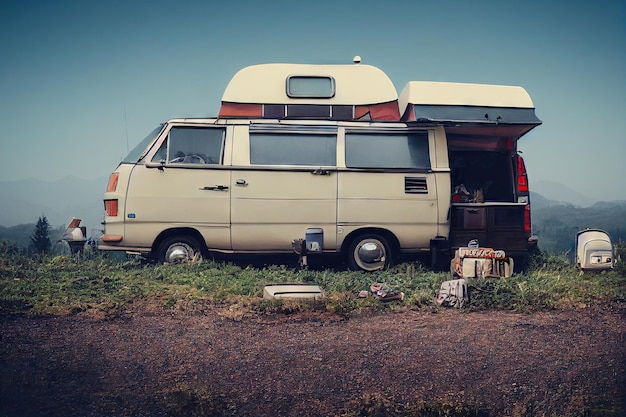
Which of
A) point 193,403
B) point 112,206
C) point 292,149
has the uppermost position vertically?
point 292,149

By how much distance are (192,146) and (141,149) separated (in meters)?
0.51

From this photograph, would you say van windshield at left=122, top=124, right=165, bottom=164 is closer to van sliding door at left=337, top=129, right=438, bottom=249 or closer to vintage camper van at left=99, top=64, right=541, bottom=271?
vintage camper van at left=99, top=64, right=541, bottom=271

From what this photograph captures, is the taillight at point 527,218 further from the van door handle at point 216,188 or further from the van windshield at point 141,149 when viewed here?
the van windshield at point 141,149

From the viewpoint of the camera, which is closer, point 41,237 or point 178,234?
point 41,237

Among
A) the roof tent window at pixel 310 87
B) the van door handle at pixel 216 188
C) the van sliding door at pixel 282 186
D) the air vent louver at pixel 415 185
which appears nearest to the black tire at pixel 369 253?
the van sliding door at pixel 282 186

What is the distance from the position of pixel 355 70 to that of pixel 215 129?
5.02 ft

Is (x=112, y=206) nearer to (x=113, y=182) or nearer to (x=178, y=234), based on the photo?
(x=113, y=182)

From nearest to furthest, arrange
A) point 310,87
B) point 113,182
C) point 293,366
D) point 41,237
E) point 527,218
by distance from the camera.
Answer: point 293,366 < point 41,237 < point 113,182 < point 310,87 < point 527,218

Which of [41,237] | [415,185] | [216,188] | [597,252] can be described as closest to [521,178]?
[597,252]

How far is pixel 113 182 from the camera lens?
5.50 meters

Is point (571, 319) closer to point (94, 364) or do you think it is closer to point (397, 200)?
point (397, 200)

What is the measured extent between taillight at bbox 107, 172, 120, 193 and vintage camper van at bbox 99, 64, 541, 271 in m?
0.05

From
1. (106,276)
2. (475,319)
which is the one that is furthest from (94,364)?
(475,319)

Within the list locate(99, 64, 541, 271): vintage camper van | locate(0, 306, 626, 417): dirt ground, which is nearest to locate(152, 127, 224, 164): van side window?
locate(99, 64, 541, 271): vintage camper van
